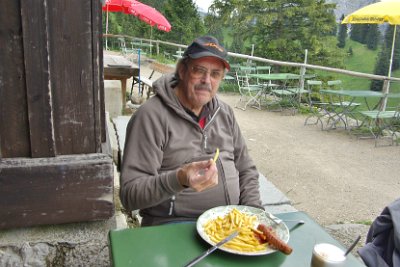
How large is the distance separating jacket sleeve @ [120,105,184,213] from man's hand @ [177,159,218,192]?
13 cm

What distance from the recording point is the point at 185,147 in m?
1.77

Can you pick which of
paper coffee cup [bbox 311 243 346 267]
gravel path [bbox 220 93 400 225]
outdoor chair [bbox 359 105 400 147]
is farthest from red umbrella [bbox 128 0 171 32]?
paper coffee cup [bbox 311 243 346 267]

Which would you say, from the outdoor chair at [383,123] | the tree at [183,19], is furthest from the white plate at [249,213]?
the tree at [183,19]

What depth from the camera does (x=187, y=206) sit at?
172 cm

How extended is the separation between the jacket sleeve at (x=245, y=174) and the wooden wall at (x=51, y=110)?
2.36 feet

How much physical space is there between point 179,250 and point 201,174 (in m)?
0.28

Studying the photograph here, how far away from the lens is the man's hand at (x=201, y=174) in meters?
1.32

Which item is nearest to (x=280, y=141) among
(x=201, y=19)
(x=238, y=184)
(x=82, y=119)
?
(x=238, y=184)

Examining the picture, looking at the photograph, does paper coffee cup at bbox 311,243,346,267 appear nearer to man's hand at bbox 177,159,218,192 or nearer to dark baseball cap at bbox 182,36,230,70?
man's hand at bbox 177,159,218,192

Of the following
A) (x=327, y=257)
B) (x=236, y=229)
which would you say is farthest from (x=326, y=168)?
(x=327, y=257)

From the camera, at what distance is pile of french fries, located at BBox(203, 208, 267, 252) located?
1.23 meters

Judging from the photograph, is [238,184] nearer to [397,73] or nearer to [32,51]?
[32,51]

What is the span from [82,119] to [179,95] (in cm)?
55

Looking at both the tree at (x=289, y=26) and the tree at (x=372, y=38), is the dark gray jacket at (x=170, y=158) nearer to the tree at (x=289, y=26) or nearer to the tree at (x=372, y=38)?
the tree at (x=289, y=26)
